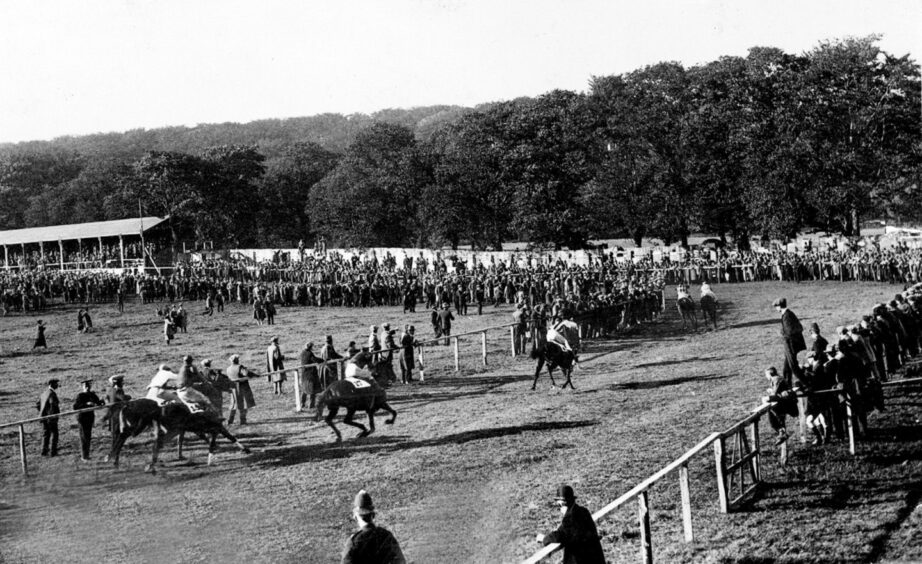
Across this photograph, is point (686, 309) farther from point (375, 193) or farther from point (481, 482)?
point (375, 193)

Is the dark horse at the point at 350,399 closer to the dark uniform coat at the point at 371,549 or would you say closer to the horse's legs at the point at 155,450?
the horse's legs at the point at 155,450

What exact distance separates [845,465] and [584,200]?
45.2 meters

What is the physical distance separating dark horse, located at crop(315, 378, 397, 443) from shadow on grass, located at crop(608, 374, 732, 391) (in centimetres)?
594

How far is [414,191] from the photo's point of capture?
2680 inches

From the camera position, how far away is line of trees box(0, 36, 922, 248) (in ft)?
153

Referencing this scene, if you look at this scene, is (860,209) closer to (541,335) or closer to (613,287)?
(613,287)

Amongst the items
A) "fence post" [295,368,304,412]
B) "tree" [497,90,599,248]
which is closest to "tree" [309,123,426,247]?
"tree" [497,90,599,248]

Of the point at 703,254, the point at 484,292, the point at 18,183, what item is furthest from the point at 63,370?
the point at 18,183

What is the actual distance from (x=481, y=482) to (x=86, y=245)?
65.3 m

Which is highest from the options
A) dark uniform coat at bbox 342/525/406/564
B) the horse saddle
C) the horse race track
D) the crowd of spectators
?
the crowd of spectators

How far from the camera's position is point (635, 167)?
184ft

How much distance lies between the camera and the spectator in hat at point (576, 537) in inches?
275

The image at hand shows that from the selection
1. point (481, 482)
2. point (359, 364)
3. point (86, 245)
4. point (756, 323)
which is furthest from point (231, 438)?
point (86, 245)

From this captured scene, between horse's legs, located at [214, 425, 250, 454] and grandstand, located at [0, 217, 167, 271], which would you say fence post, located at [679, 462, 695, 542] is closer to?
horse's legs, located at [214, 425, 250, 454]
